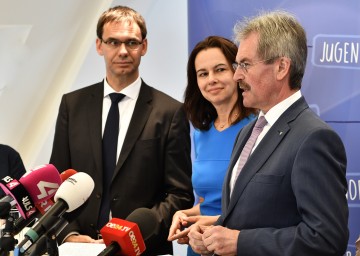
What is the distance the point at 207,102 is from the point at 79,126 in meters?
0.68

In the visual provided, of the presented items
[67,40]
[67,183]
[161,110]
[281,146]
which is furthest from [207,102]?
[67,40]

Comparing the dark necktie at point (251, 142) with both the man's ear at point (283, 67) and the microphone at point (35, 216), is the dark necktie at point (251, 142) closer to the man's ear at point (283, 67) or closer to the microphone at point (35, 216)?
the man's ear at point (283, 67)

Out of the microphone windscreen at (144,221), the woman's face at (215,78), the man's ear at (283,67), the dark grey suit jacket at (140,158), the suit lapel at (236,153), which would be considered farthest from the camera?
the woman's face at (215,78)

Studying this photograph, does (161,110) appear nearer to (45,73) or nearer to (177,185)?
(177,185)

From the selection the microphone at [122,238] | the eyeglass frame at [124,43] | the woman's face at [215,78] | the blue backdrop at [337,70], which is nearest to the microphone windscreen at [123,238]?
the microphone at [122,238]

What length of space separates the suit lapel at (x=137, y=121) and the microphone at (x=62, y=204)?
3.35ft

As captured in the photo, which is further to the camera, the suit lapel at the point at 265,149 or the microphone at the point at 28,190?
the suit lapel at the point at 265,149

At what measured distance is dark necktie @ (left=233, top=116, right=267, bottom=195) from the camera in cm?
241

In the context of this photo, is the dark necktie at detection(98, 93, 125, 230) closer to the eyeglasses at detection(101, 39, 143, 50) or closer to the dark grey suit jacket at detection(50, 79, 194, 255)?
the dark grey suit jacket at detection(50, 79, 194, 255)

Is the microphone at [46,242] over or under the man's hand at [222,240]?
A: over

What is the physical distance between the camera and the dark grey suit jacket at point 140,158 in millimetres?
3137

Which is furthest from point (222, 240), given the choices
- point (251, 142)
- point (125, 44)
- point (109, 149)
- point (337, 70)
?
point (337, 70)

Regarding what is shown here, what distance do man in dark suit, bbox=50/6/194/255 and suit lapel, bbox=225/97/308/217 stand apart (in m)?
0.85

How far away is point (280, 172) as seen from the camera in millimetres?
2178
